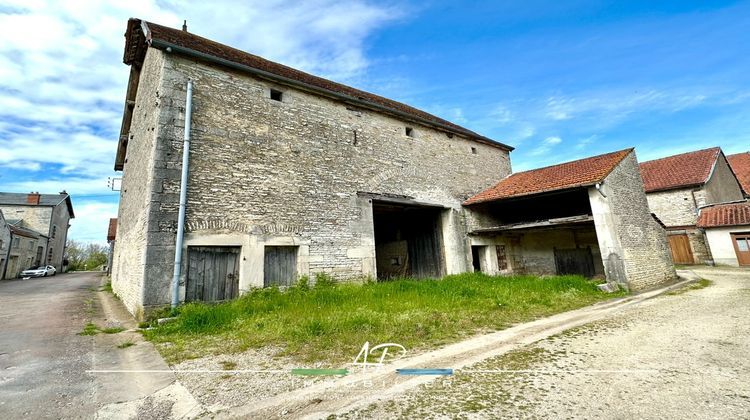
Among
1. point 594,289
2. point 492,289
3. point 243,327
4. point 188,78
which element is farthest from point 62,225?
point 594,289

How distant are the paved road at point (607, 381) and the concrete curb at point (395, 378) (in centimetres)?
17

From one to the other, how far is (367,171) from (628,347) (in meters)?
7.63

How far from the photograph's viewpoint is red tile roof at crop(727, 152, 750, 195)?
21206 millimetres

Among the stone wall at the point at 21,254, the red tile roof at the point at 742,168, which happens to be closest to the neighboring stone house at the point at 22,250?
the stone wall at the point at 21,254

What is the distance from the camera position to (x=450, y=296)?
23.5 feet

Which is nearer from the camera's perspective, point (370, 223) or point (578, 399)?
point (578, 399)

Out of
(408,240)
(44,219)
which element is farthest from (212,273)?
(44,219)

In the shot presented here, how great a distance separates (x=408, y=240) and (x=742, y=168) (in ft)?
86.5

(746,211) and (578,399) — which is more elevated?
(746,211)

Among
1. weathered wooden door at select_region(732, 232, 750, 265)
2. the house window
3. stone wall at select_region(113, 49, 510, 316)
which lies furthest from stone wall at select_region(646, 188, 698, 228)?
the house window

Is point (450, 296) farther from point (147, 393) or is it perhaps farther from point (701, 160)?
point (701, 160)

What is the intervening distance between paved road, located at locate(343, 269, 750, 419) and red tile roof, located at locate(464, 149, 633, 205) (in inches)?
229

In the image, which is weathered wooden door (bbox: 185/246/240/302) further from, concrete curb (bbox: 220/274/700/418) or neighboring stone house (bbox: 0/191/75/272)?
neighboring stone house (bbox: 0/191/75/272)

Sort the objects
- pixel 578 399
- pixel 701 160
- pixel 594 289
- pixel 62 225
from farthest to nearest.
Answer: pixel 62 225 → pixel 701 160 → pixel 594 289 → pixel 578 399
